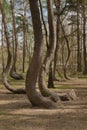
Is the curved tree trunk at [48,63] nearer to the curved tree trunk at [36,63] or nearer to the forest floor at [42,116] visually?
the forest floor at [42,116]

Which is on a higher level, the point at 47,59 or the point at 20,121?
the point at 47,59

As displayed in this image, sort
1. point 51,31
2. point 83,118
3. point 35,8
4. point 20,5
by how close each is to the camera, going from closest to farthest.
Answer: point 83,118 < point 35,8 < point 51,31 < point 20,5

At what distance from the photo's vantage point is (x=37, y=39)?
42.3ft

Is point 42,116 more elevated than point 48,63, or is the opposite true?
point 48,63

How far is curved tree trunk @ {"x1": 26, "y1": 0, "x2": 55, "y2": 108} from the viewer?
12.7 meters

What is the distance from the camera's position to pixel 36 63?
12789 millimetres

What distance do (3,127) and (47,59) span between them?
6065 mm

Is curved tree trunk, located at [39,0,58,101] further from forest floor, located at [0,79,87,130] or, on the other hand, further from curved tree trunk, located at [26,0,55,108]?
curved tree trunk, located at [26,0,55,108]

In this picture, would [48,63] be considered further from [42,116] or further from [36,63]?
[42,116]

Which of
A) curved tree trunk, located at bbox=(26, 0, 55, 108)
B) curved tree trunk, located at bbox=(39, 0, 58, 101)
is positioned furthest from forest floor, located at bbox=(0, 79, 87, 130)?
curved tree trunk, located at bbox=(39, 0, 58, 101)

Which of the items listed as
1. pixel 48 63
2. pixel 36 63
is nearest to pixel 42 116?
pixel 36 63

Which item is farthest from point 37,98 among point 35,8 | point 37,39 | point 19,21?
point 19,21

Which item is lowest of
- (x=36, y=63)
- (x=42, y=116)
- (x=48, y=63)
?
(x=42, y=116)

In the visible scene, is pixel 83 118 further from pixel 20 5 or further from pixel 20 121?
pixel 20 5
